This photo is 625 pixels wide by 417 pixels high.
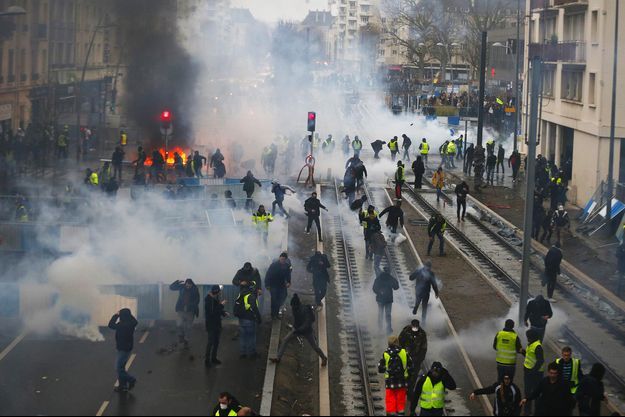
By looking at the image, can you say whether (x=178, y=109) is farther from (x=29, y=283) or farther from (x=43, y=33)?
(x=29, y=283)

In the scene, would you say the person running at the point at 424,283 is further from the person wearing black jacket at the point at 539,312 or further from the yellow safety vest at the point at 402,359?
the yellow safety vest at the point at 402,359

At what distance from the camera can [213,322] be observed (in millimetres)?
14773

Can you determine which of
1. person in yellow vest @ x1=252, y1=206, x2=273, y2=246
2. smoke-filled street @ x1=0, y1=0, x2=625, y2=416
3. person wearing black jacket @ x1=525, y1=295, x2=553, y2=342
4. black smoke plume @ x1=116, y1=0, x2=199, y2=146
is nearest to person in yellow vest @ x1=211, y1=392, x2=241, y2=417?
smoke-filled street @ x1=0, y1=0, x2=625, y2=416

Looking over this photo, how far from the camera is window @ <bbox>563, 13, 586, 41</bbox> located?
3600 cm

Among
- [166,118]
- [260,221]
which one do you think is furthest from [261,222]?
[166,118]

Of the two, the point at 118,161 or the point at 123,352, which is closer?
the point at 123,352

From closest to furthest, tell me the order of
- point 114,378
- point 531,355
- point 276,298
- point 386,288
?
point 531,355
point 114,378
point 386,288
point 276,298

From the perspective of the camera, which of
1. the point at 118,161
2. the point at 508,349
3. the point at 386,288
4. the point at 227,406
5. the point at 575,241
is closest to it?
the point at 227,406

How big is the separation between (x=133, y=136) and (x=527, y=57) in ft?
59.6

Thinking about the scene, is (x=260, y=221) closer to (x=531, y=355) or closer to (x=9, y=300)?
(x=9, y=300)

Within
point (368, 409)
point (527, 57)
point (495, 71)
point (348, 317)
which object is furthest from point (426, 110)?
point (368, 409)

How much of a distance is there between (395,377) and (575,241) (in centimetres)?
1591

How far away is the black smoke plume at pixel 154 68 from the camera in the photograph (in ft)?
149

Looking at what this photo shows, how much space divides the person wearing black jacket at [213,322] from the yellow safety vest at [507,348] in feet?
13.4
